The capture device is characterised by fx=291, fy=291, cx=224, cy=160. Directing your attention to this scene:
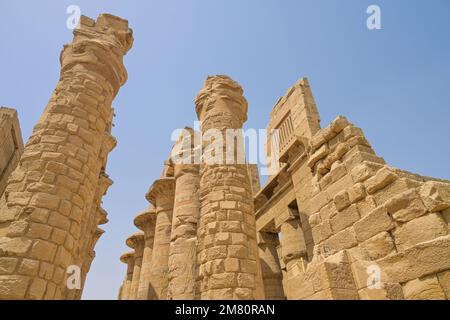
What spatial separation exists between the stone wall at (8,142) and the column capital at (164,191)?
544 centimetres

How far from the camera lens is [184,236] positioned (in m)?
8.85

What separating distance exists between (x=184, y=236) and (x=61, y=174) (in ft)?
14.1

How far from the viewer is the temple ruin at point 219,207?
123 inches

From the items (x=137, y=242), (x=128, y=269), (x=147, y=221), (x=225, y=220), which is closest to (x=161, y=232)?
(x=147, y=221)

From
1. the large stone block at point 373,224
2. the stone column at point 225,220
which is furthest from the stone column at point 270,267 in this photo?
the large stone block at point 373,224

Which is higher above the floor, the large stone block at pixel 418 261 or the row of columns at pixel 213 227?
the row of columns at pixel 213 227

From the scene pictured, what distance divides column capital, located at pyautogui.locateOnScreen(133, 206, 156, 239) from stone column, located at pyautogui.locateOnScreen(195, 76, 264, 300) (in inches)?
255

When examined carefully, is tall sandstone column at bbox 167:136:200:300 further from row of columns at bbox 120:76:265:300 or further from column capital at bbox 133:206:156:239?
column capital at bbox 133:206:156:239

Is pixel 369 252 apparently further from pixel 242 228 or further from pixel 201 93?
pixel 201 93

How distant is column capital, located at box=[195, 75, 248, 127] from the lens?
366 inches

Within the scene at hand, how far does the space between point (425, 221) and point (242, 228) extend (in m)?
4.33

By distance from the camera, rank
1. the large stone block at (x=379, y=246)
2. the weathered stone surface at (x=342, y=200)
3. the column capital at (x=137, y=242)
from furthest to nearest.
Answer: the column capital at (x=137, y=242), the weathered stone surface at (x=342, y=200), the large stone block at (x=379, y=246)

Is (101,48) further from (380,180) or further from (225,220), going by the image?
(380,180)

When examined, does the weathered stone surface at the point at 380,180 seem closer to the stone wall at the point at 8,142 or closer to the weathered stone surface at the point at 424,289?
the weathered stone surface at the point at 424,289
